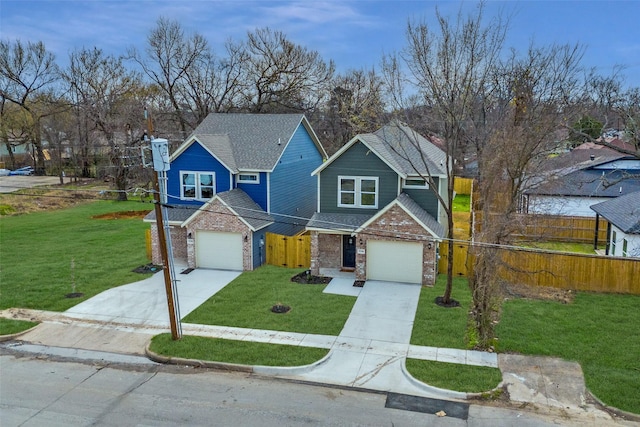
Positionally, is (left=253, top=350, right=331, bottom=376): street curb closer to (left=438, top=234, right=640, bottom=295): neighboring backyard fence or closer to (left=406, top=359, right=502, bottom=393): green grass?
(left=406, top=359, right=502, bottom=393): green grass

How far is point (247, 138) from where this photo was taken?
26.5 metres

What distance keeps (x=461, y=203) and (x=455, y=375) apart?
32.8m

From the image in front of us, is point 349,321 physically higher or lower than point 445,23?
lower

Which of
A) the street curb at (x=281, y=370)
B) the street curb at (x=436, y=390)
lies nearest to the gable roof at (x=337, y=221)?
the street curb at (x=281, y=370)

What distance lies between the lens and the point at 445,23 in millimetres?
16656

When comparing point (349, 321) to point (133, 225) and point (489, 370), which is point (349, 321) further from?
point (133, 225)

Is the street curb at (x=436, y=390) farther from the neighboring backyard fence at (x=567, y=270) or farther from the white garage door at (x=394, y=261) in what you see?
the white garage door at (x=394, y=261)

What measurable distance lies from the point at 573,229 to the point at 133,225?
26691 millimetres

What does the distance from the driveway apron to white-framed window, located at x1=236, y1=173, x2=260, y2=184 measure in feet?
26.0

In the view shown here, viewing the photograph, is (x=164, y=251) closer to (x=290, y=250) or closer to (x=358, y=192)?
(x=290, y=250)

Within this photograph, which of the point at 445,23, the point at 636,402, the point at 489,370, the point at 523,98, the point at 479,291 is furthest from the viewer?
the point at 523,98

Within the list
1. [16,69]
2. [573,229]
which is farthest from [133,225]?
[16,69]

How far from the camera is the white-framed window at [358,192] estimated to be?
22.2 metres

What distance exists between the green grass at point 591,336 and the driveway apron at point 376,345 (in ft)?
10.1
